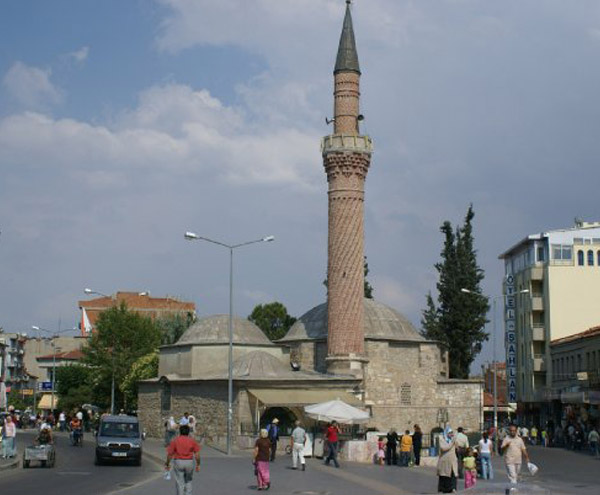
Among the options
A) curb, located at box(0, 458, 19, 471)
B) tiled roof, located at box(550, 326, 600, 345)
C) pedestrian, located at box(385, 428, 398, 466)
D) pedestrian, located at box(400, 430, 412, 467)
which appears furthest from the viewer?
tiled roof, located at box(550, 326, 600, 345)

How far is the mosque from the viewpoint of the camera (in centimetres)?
4262

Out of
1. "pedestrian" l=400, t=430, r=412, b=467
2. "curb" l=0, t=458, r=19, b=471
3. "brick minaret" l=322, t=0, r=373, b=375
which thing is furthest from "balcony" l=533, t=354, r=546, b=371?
"curb" l=0, t=458, r=19, b=471

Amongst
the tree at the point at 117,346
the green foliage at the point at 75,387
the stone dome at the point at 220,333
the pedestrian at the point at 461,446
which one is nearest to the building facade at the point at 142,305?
the green foliage at the point at 75,387

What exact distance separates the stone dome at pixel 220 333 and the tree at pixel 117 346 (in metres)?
15.3

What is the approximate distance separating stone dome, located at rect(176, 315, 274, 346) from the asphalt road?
61.5ft

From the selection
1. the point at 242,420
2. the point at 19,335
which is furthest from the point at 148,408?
the point at 19,335

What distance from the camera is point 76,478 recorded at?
22.2m

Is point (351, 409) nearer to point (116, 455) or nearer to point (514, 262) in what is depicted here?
point (116, 455)

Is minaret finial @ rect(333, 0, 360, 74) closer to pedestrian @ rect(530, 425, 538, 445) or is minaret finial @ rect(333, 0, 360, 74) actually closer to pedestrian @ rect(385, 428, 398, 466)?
pedestrian @ rect(385, 428, 398, 466)

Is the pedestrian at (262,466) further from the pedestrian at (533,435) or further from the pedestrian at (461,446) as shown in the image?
the pedestrian at (533,435)

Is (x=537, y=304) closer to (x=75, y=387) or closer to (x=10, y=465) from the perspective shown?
(x=75, y=387)

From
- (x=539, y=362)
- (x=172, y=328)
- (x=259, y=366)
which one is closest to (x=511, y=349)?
(x=539, y=362)

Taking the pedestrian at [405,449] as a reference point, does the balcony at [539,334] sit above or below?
above

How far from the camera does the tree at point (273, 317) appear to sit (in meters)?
82.0
